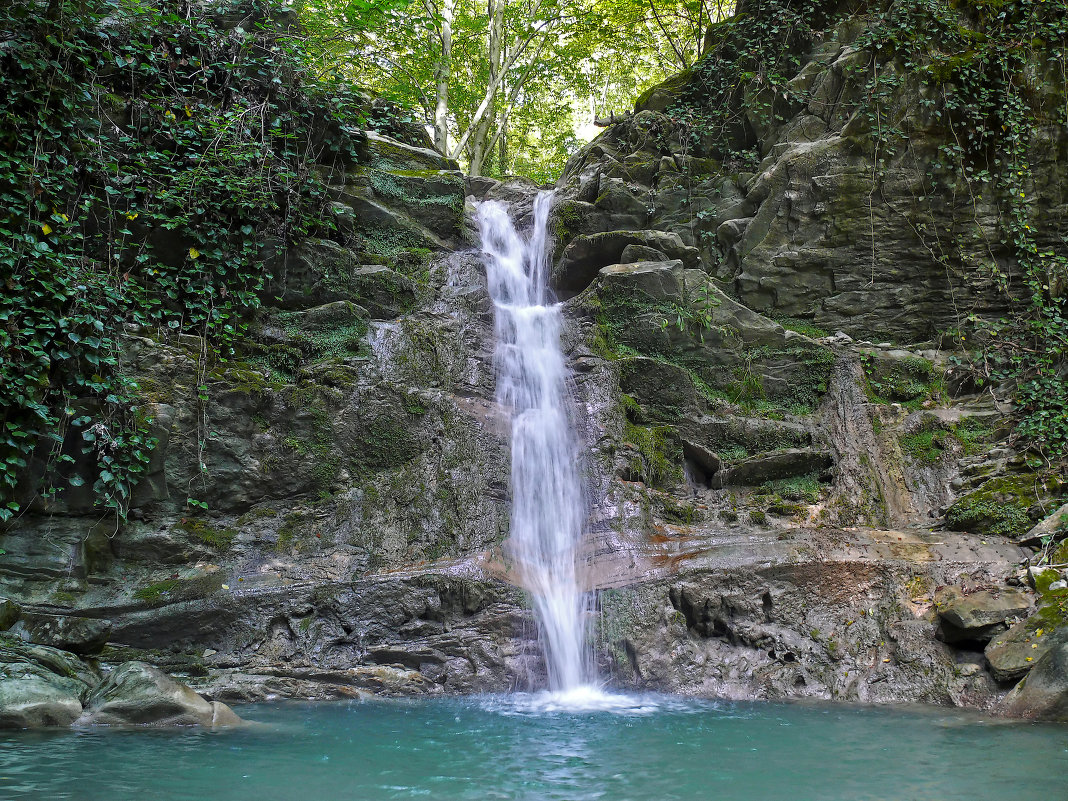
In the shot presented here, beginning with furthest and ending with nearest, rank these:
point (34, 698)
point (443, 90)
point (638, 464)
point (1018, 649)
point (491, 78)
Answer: point (491, 78), point (443, 90), point (638, 464), point (1018, 649), point (34, 698)

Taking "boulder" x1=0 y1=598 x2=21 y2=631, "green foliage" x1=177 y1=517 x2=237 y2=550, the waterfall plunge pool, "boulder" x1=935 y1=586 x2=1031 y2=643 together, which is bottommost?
the waterfall plunge pool

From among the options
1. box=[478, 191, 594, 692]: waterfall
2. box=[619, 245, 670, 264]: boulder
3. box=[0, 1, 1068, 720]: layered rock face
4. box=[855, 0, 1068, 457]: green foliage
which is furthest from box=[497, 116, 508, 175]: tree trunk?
box=[855, 0, 1068, 457]: green foliage

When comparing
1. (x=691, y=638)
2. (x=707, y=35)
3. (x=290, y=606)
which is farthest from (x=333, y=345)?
(x=707, y=35)

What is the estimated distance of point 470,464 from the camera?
28.6ft

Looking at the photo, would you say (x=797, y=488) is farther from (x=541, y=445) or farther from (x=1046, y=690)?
(x=1046, y=690)

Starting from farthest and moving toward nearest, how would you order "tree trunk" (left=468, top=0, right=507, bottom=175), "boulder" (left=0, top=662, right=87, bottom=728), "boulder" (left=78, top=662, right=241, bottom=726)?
"tree trunk" (left=468, top=0, right=507, bottom=175)
"boulder" (left=78, top=662, right=241, bottom=726)
"boulder" (left=0, top=662, right=87, bottom=728)

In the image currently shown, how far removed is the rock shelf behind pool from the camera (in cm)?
516

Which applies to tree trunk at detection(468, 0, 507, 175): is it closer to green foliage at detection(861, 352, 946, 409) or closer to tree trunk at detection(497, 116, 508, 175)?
tree trunk at detection(497, 116, 508, 175)

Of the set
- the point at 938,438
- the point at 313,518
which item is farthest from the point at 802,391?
the point at 313,518

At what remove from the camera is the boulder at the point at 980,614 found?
252 inches

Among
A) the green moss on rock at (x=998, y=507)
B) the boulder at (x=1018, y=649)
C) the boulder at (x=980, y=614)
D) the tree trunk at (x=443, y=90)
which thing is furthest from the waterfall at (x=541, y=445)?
the tree trunk at (x=443, y=90)

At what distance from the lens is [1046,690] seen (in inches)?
219

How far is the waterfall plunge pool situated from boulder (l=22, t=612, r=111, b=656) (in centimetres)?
135

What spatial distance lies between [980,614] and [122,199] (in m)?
10.3
